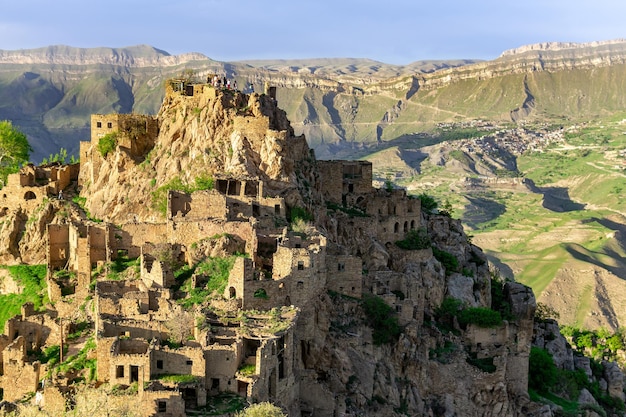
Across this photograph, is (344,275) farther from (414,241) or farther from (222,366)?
(414,241)

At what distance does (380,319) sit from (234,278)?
13706 millimetres

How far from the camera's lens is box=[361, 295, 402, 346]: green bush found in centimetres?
6056

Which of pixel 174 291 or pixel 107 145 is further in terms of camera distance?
pixel 107 145

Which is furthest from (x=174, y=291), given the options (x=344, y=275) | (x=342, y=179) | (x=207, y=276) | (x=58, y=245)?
(x=342, y=179)

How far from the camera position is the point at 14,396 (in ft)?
165

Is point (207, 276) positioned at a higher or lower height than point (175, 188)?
lower

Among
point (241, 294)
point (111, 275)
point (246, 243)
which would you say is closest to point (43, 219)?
point (111, 275)

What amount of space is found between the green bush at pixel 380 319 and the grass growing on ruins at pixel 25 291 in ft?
74.9

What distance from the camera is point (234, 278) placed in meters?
51.8

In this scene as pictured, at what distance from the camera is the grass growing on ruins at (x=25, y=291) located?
63469 millimetres

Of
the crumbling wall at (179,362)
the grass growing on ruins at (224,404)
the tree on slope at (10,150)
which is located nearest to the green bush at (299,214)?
the crumbling wall at (179,362)

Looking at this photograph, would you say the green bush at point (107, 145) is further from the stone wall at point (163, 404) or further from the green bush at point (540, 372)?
the green bush at point (540, 372)

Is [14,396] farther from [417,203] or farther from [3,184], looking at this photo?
[417,203]

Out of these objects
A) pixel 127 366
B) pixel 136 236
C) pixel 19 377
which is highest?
pixel 136 236
